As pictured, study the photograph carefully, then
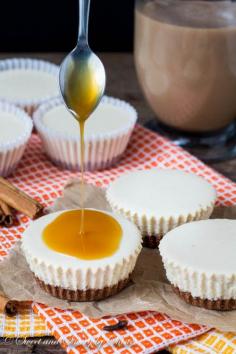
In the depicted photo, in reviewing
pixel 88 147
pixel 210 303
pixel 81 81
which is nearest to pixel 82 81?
pixel 81 81

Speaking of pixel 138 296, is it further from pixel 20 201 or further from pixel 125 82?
pixel 125 82

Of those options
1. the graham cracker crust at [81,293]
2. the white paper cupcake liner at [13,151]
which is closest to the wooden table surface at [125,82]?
the white paper cupcake liner at [13,151]

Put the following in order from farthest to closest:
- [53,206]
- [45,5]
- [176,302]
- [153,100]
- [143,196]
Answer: [45,5]
[153,100]
[53,206]
[143,196]
[176,302]

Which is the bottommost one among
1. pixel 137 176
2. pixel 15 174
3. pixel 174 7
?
pixel 15 174

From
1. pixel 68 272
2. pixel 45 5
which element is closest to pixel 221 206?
pixel 68 272

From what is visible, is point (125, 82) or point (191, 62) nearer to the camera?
point (191, 62)

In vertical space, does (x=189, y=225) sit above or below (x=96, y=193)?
above

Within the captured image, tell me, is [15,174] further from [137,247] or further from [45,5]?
[45,5]

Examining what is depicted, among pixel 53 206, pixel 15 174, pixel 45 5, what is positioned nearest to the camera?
pixel 53 206
